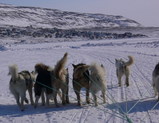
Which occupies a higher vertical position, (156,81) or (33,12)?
(156,81)

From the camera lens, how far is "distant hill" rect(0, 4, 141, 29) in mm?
135000

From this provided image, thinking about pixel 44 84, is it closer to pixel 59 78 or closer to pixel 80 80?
pixel 59 78

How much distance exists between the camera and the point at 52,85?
859 centimetres

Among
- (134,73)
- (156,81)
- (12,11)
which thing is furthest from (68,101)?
(12,11)

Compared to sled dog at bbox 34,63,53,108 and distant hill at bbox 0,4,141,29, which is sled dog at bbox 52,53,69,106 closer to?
sled dog at bbox 34,63,53,108

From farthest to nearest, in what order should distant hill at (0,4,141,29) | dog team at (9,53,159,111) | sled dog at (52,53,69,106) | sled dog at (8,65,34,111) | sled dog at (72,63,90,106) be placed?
distant hill at (0,4,141,29), sled dog at (72,63,90,106), sled dog at (52,53,69,106), dog team at (9,53,159,111), sled dog at (8,65,34,111)

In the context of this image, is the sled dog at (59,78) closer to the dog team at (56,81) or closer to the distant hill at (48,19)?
the dog team at (56,81)

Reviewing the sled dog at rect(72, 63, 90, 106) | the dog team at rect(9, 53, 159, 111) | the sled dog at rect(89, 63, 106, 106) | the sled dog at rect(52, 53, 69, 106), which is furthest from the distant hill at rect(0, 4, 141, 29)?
the sled dog at rect(89, 63, 106, 106)

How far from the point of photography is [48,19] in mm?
151375

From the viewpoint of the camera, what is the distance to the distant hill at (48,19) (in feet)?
443

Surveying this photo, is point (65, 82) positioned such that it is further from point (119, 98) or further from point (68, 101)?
point (119, 98)

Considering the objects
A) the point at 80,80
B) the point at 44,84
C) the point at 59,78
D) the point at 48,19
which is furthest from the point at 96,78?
the point at 48,19

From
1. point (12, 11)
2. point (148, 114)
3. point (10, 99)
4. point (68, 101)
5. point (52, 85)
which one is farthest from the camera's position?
point (12, 11)

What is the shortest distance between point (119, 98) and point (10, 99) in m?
3.20
